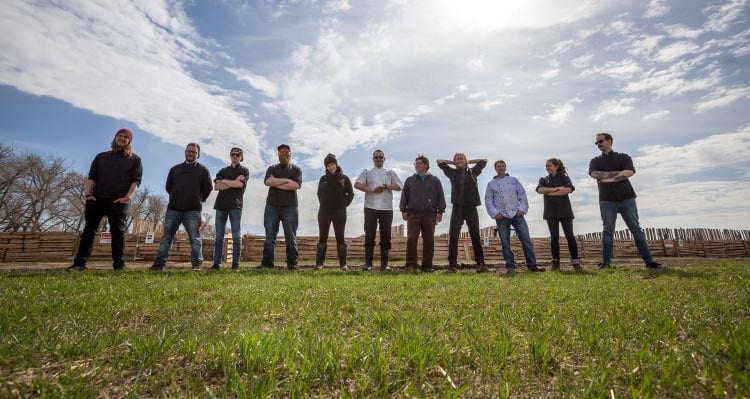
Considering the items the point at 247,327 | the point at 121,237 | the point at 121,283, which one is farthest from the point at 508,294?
the point at 121,237

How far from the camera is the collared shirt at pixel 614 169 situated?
663cm

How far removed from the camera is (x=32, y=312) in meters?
2.24

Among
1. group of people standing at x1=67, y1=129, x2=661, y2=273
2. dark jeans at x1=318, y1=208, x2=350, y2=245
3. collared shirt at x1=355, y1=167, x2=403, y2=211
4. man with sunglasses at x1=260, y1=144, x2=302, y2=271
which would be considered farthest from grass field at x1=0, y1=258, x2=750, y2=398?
collared shirt at x1=355, y1=167, x2=403, y2=211

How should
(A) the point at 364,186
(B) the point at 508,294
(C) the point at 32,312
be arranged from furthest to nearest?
(A) the point at 364,186 → (B) the point at 508,294 → (C) the point at 32,312

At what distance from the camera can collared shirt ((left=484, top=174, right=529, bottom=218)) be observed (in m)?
6.86

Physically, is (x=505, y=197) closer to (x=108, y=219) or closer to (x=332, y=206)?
(x=332, y=206)

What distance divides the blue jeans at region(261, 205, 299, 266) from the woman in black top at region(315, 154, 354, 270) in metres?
0.58

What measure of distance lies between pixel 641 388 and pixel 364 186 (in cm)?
640

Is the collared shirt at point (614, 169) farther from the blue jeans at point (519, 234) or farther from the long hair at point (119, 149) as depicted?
the long hair at point (119, 149)

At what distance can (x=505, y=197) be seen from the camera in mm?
6953

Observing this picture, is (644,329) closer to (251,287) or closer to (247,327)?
(247,327)

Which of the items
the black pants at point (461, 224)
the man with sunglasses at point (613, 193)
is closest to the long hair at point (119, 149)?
the black pants at point (461, 224)

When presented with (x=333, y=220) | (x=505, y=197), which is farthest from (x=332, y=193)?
(x=505, y=197)

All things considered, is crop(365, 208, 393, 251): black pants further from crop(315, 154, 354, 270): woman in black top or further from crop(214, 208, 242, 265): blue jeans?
crop(214, 208, 242, 265): blue jeans
